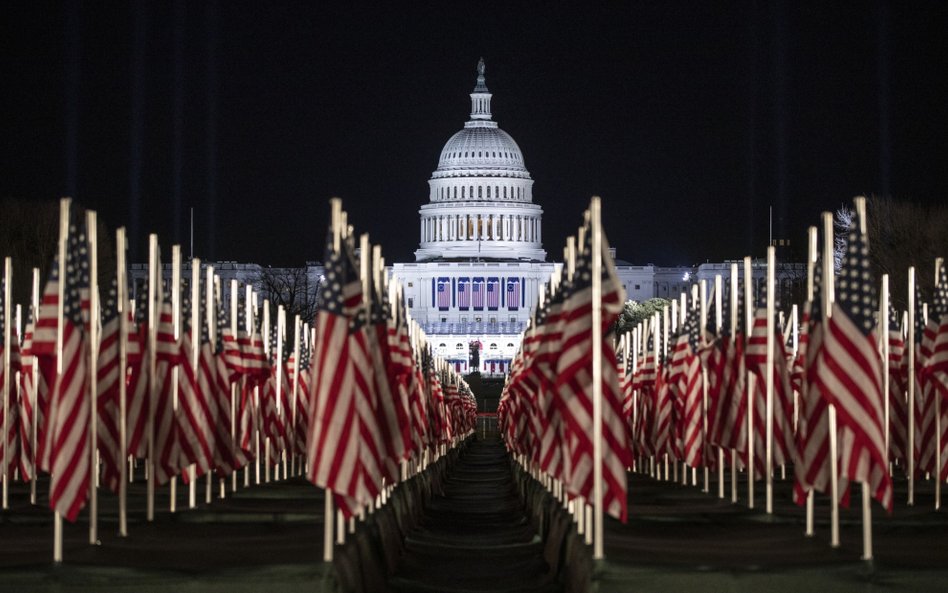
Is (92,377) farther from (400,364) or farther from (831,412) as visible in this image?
(400,364)

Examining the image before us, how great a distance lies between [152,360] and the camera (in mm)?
22812

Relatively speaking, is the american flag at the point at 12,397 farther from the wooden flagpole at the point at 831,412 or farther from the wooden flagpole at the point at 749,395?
the wooden flagpole at the point at 831,412

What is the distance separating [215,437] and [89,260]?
20.8 ft

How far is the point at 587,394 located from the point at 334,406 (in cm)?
239

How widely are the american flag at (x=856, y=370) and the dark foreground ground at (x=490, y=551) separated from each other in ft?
2.82

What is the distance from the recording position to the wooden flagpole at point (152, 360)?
22.3m

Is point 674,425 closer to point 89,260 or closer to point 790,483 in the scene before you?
point 790,483

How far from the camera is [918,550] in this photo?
59.4ft

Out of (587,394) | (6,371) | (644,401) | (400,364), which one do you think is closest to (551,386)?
(587,394)

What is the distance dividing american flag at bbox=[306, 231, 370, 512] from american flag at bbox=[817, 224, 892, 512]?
164 inches

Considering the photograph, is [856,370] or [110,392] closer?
[856,370]

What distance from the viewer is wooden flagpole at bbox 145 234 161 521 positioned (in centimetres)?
2231

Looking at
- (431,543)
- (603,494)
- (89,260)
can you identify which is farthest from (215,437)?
(603,494)

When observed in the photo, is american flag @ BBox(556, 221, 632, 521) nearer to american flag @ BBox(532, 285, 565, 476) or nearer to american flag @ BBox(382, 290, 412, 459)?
american flag @ BBox(532, 285, 565, 476)
